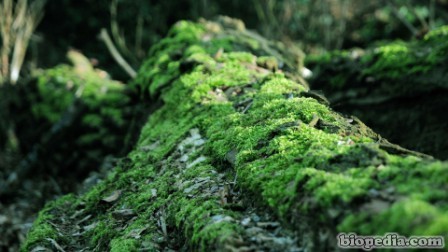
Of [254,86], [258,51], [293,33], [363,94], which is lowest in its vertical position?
[254,86]

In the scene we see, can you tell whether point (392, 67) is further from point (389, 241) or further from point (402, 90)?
point (389, 241)

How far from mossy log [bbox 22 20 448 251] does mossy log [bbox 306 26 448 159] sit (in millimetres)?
1198

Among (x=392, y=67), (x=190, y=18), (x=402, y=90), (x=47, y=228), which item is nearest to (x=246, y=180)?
(x=47, y=228)

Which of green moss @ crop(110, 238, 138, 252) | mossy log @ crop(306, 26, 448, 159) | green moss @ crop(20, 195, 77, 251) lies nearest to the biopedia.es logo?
green moss @ crop(110, 238, 138, 252)

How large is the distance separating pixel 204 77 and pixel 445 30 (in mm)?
2972

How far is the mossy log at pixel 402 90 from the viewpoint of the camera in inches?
192

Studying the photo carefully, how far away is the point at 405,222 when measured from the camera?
64.2 inches

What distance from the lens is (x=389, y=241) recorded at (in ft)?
5.37

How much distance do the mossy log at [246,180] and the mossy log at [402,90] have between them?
3.93 feet

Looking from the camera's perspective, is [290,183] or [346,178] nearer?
[346,178]

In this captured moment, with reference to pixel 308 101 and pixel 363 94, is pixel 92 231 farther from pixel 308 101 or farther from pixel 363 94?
pixel 363 94

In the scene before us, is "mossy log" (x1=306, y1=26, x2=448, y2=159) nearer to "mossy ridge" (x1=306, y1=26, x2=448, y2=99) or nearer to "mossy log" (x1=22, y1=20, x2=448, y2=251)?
"mossy ridge" (x1=306, y1=26, x2=448, y2=99)

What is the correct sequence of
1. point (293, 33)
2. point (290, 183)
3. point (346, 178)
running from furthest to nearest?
1. point (293, 33)
2. point (290, 183)
3. point (346, 178)

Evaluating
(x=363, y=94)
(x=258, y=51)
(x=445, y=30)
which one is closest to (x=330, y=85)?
(x=363, y=94)
